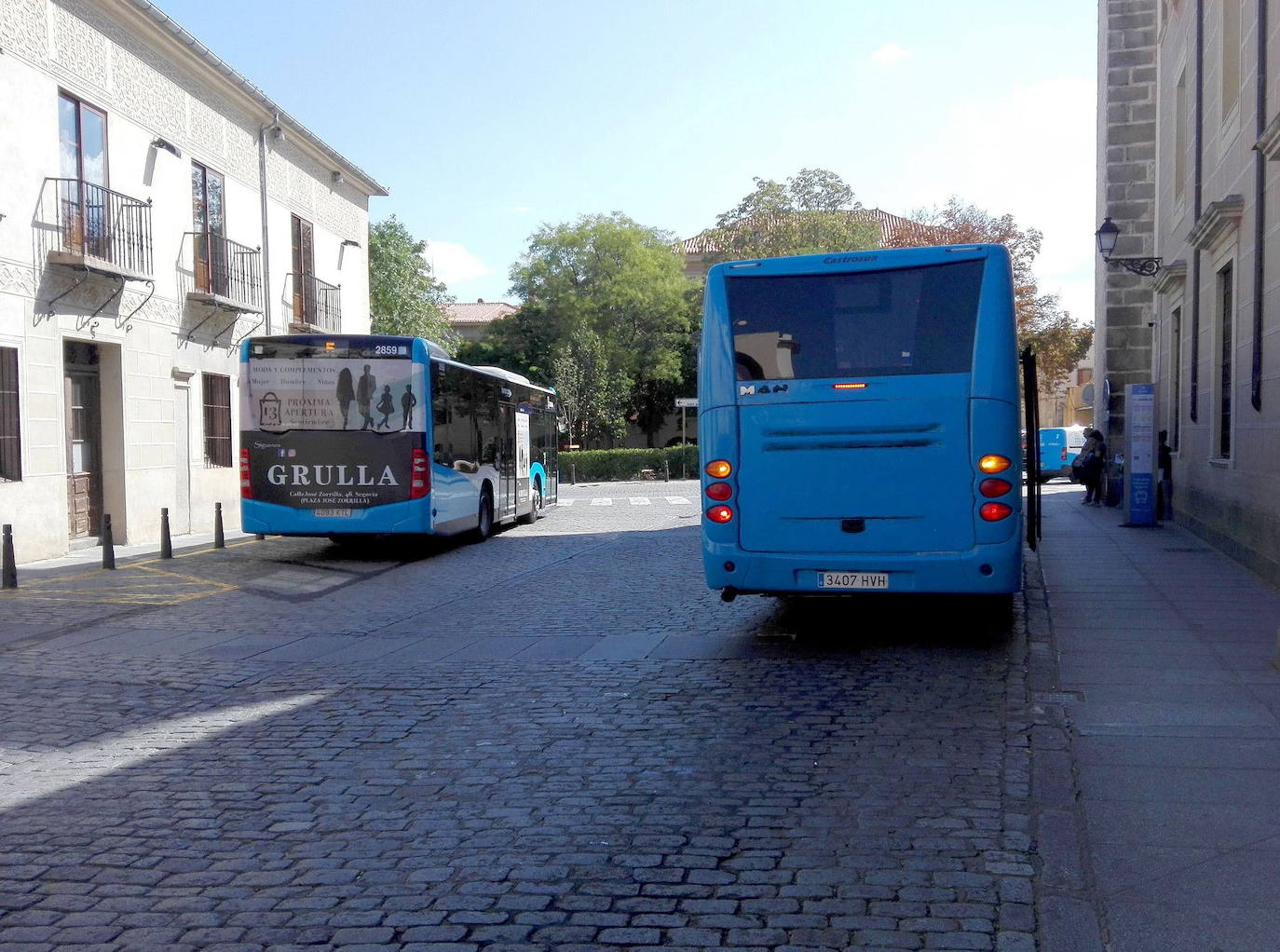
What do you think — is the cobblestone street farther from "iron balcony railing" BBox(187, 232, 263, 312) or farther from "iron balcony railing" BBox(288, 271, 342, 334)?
"iron balcony railing" BBox(288, 271, 342, 334)

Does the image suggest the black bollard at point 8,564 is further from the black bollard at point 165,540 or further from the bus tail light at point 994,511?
the bus tail light at point 994,511

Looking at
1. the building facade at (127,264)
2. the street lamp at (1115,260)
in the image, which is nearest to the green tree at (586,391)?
the building facade at (127,264)

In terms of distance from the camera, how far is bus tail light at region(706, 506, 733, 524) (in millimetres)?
8883

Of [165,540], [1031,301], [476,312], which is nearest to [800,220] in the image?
[1031,301]

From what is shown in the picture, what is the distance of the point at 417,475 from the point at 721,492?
7.48m

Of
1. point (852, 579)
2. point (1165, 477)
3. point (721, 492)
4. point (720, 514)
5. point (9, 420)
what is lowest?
point (852, 579)

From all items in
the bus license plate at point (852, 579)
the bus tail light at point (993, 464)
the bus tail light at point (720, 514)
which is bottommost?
the bus license plate at point (852, 579)

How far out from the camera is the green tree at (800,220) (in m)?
48.3

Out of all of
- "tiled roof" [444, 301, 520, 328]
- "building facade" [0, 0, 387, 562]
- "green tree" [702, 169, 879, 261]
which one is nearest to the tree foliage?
"green tree" [702, 169, 879, 261]

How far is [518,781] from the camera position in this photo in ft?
18.1

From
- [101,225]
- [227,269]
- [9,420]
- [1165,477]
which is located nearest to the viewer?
[9,420]

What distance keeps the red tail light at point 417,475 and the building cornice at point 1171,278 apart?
11.9m

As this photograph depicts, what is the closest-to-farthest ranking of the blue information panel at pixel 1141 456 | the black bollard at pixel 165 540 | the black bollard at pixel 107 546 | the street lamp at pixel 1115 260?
the black bollard at pixel 107 546
the black bollard at pixel 165 540
the blue information panel at pixel 1141 456
the street lamp at pixel 1115 260

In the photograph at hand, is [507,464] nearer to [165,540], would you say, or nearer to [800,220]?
[165,540]
